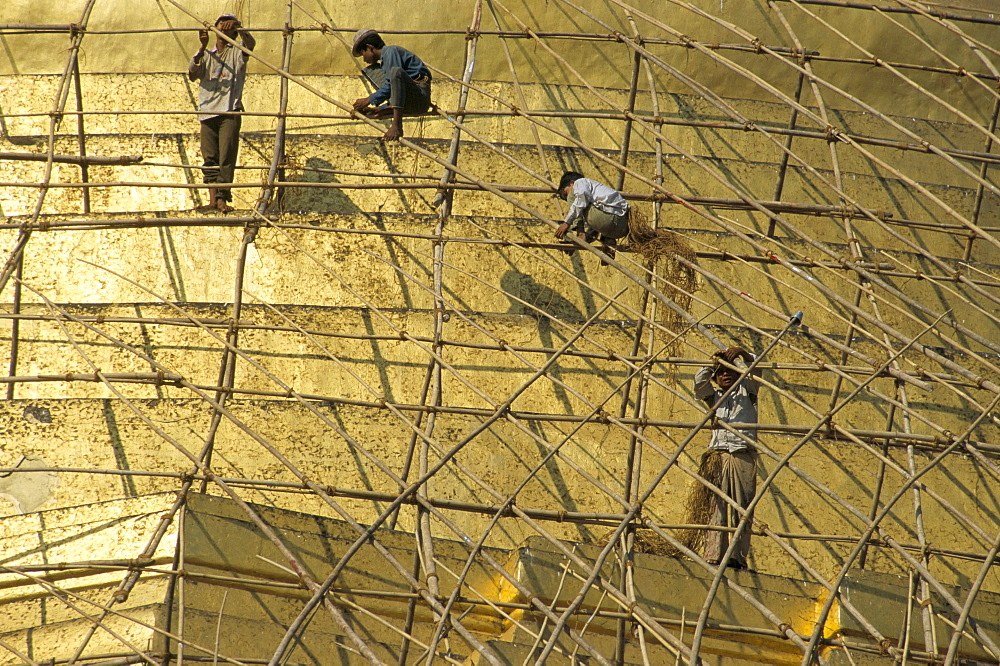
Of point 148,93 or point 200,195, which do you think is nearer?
point 200,195

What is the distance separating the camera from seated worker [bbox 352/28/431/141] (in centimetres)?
976

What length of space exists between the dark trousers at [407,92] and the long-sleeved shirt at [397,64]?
0.06 m

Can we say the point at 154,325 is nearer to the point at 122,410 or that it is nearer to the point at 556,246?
the point at 122,410

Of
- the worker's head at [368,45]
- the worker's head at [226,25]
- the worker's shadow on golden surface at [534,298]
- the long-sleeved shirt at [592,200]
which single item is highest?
the worker's head at [226,25]

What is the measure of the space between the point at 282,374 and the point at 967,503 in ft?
17.9

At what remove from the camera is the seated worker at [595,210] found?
964 centimetres

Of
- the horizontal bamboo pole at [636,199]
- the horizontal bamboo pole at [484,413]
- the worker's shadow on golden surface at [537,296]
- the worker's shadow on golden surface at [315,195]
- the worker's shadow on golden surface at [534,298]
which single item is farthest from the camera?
the worker's shadow on golden surface at [315,195]

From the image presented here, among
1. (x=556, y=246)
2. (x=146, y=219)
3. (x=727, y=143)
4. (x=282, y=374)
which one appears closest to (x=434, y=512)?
(x=282, y=374)

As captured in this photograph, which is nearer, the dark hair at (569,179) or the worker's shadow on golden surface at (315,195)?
the dark hair at (569,179)

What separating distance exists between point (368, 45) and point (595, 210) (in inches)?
88.3

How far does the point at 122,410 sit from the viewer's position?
30.0ft

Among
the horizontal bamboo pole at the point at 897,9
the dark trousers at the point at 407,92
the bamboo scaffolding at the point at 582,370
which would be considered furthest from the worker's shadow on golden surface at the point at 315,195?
the horizontal bamboo pole at the point at 897,9

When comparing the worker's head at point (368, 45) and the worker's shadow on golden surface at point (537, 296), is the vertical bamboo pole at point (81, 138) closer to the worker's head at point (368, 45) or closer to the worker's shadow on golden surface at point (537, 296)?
the worker's head at point (368, 45)

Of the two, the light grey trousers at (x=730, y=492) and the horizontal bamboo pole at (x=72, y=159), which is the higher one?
the horizontal bamboo pole at (x=72, y=159)
